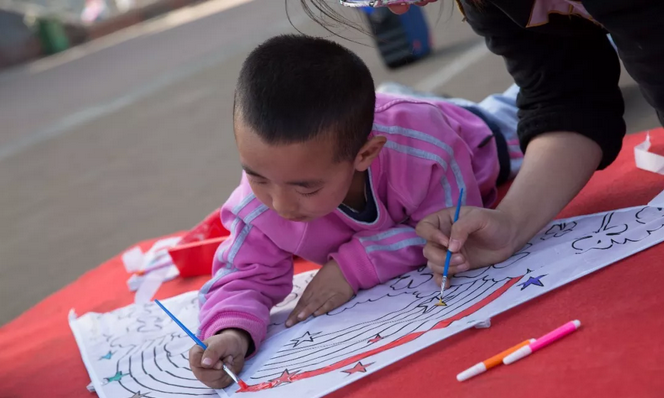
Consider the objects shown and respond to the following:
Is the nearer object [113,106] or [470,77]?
[470,77]

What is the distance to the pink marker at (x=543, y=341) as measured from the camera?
2.74 ft

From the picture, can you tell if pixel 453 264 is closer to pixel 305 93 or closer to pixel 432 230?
pixel 432 230

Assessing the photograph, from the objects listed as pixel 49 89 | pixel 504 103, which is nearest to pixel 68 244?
pixel 504 103

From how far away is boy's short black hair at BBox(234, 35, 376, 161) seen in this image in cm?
95

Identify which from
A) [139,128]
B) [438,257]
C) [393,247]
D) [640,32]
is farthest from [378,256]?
[139,128]

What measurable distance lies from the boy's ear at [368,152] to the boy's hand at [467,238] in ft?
0.35

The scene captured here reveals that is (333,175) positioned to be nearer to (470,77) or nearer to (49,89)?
(470,77)

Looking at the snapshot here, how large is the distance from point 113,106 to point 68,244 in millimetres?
1801

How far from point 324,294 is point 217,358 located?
21 centimetres

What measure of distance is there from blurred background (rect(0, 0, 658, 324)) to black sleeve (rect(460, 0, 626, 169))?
11 cm


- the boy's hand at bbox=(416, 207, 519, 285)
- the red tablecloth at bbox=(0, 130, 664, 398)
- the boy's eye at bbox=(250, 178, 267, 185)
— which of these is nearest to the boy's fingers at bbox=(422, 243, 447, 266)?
the boy's hand at bbox=(416, 207, 519, 285)

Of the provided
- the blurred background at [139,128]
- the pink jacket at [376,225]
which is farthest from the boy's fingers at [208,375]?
the blurred background at [139,128]

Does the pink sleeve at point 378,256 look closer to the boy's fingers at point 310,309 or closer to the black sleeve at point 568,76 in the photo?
the boy's fingers at point 310,309

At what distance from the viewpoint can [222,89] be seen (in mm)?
3537
